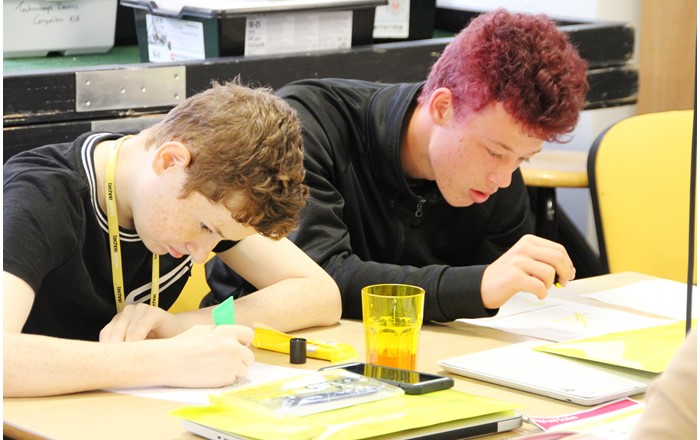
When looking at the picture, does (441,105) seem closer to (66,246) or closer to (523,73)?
(523,73)

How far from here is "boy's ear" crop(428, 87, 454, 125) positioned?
6.17 feet

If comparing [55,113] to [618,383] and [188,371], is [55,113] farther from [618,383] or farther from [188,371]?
[618,383]

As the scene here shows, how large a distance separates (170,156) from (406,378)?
16.9 inches

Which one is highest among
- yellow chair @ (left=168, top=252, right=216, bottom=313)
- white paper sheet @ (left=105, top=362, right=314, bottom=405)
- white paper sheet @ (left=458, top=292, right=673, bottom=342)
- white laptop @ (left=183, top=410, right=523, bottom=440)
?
white laptop @ (left=183, top=410, right=523, bottom=440)

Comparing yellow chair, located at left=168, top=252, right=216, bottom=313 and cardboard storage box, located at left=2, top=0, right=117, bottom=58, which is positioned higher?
cardboard storage box, located at left=2, top=0, right=117, bottom=58

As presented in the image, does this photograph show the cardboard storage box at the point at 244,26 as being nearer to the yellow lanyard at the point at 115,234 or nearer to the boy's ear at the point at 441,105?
the boy's ear at the point at 441,105

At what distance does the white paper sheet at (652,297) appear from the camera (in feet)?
5.94

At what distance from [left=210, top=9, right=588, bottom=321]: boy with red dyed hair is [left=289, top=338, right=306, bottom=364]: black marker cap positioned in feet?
0.89

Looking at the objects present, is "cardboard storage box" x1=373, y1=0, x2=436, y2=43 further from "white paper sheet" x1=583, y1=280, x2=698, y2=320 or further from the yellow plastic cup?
the yellow plastic cup

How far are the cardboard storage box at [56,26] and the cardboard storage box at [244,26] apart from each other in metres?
0.13

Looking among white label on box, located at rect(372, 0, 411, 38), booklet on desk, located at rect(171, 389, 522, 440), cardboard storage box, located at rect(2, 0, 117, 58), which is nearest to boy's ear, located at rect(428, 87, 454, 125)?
booklet on desk, located at rect(171, 389, 522, 440)

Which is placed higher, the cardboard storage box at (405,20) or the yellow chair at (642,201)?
the cardboard storage box at (405,20)

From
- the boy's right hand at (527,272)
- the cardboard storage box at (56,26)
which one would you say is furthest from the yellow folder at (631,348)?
the cardboard storage box at (56,26)

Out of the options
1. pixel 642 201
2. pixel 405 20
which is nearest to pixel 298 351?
pixel 642 201
